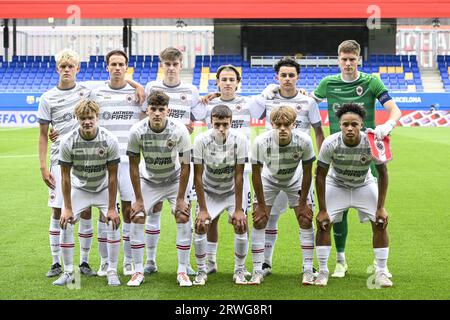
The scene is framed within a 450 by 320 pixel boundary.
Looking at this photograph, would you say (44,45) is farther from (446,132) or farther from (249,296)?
(249,296)

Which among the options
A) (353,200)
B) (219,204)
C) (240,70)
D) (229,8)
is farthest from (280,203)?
(240,70)

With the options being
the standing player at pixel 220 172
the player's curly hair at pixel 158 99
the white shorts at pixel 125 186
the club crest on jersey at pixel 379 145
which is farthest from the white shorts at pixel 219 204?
the club crest on jersey at pixel 379 145

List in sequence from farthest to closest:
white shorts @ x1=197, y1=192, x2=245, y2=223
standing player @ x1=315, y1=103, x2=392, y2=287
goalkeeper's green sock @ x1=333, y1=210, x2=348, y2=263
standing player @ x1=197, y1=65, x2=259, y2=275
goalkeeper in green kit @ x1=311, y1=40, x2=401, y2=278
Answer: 1. goalkeeper's green sock @ x1=333, y1=210, x2=348, y2=263
2. standing player @ x1=197, y1=65, x2=259, y2=275
3. goalkeeper in green kit @ x1=311, y1=40, x2=401, y2=278
4. white shorts @ x1=197, y1=192, x2=245, y2=223
5. standing player @ x1=315, y1=103, x2=392, y2=287

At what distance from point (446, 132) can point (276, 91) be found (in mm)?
22491

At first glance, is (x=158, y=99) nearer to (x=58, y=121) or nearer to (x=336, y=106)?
(x=58, y=121)

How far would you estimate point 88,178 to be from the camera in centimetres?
695

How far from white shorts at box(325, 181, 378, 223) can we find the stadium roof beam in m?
26.7

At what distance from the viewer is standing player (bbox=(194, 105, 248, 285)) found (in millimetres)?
6871

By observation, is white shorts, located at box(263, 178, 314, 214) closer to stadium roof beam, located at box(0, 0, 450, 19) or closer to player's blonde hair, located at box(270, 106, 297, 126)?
player's blonde hair, located at box(270, 106, 297, 126)

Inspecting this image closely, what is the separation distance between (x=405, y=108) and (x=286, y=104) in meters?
26.9

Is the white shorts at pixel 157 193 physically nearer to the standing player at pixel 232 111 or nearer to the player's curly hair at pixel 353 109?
the standing player at pixel 232 111

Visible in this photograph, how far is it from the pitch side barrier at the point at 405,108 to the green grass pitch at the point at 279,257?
58.6 ft

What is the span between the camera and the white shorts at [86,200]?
698 cm

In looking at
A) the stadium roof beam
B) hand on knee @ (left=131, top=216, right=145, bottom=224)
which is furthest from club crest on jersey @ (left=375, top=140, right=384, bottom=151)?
the stadium roof beam
